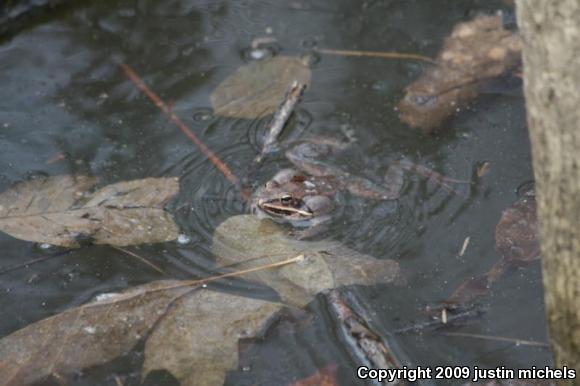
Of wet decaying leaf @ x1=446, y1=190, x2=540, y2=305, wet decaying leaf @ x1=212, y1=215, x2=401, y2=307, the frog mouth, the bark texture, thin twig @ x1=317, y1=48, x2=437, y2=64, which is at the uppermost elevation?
the bark texture

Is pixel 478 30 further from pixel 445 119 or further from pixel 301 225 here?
pixel 301 225

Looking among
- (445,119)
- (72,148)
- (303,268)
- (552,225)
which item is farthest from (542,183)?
(72,148)

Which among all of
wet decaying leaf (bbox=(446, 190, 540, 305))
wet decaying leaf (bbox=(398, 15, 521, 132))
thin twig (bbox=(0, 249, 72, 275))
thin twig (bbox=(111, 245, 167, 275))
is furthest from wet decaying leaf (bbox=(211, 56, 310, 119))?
wet decaying leaf (bbox=(446, 190, 540, 305))

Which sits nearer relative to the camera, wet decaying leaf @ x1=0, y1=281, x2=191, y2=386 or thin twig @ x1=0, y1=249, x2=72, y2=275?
wet decaying leaf @ x1=0, y1=281, x2=191, y2=386

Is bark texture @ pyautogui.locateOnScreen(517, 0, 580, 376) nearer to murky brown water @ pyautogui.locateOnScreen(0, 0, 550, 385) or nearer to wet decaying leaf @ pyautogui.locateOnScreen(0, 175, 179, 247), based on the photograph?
murky brown water @ pyautogui.locateOnScreen(0, 0, 550, 385)

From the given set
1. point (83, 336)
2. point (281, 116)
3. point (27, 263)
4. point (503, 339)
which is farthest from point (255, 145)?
point (503, 339)

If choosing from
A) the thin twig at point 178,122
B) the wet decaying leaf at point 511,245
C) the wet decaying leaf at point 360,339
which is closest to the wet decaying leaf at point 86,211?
the thin twig at point 178,122

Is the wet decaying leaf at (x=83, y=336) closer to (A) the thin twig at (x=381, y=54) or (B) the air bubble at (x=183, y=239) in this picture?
(B) the air bubble at (x=183, y=239)
